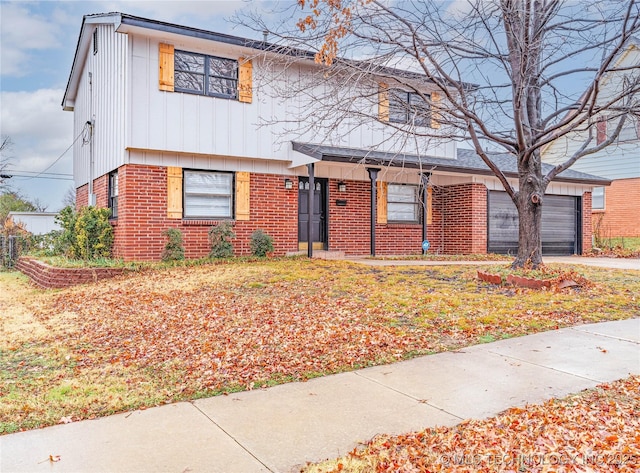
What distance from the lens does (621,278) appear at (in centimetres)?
979

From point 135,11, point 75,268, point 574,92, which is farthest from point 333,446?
point 135,11

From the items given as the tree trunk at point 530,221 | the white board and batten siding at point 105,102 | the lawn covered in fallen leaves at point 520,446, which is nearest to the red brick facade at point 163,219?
the white board and batten siding at point 105,102

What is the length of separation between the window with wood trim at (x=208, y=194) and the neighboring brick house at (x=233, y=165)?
3 cm

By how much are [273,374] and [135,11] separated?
10.9 meters

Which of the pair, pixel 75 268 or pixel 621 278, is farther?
Result: pixel 75 268

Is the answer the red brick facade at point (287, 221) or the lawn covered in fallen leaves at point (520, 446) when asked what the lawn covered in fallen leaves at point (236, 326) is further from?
the red brick facade at point (287, 221)

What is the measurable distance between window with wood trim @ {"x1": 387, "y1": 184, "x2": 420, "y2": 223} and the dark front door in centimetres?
220

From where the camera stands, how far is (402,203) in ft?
52.0

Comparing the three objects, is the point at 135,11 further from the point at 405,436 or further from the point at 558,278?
the point at 405,436

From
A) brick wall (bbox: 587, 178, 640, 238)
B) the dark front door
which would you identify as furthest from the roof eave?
brick wall (bbox: 587, 178, 640, 238)

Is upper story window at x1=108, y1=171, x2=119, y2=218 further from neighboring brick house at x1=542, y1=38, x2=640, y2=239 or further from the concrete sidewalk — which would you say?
neighboring brick house at x1=542, y1=38, x2=640, y2=239

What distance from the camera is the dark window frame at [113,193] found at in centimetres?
1320

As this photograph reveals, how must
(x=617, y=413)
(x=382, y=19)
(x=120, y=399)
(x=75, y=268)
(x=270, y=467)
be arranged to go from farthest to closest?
1. (x=75, y=268)
2. (x=382, y=19)
3. (x=120, y=399)
4. (x=617, y=413)
5. (x=270, y=467)

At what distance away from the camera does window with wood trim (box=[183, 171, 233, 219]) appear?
12680mm
